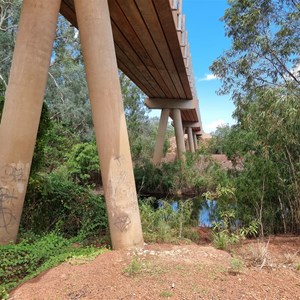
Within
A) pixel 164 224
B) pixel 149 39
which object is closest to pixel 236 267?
pixel 164 224

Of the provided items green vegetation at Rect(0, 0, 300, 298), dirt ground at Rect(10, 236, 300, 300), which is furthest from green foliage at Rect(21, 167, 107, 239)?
dirt ground at Rect(10, 236, 300, 300)

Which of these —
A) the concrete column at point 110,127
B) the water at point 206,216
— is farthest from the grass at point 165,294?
the water at point 206,216

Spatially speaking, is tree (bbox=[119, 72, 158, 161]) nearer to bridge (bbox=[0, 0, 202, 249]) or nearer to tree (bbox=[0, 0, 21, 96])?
tree (bbox=[0, 0, 21, 96])

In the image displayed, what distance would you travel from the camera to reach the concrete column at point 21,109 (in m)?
4.57

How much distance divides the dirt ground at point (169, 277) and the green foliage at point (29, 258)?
0.22 m

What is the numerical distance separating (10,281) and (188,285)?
2230 millimetres

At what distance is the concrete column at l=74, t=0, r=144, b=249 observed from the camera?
4.42 meters

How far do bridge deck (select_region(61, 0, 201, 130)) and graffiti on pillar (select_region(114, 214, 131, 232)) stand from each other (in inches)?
212

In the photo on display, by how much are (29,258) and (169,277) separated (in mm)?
1996

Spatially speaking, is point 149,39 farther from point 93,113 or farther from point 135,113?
point 135,113

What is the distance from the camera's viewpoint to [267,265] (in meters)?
3.79

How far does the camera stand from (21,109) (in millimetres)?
4574

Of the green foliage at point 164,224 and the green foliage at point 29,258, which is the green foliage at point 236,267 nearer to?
the green foliage at point 164,224

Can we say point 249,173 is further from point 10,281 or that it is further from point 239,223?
point 10,281
